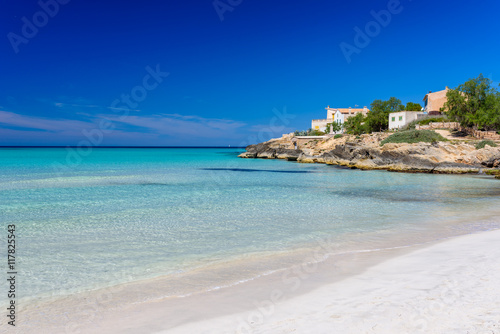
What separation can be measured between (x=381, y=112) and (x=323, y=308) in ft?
264

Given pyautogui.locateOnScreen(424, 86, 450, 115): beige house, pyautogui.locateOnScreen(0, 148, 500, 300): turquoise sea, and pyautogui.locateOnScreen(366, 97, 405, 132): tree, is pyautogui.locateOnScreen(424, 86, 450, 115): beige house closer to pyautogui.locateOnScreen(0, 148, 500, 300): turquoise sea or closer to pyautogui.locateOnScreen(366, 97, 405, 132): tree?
pyautogui.locateOnScreen(366, 97, 405, 132): tree

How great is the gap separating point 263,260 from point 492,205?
1405 centimetres

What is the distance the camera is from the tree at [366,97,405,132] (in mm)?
78469

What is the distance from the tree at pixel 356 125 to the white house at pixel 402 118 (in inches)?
306

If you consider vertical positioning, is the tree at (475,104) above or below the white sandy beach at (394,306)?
above

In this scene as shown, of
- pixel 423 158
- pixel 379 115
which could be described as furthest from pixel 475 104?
pixel 423 158

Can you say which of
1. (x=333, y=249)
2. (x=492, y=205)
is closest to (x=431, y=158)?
(x=492, y=205)

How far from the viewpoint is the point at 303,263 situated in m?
7.77

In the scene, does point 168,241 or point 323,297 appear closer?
point 323,297

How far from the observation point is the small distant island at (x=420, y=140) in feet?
123

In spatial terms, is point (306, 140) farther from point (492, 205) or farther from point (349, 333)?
point (349, 333)

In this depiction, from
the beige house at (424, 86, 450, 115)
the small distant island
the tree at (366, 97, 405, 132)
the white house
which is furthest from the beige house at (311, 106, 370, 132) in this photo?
the white house

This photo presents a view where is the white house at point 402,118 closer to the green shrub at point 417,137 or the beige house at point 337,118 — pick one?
the green shrub at point 417,137

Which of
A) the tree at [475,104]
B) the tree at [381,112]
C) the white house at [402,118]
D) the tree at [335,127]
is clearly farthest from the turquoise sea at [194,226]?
the tree at [335,127]
